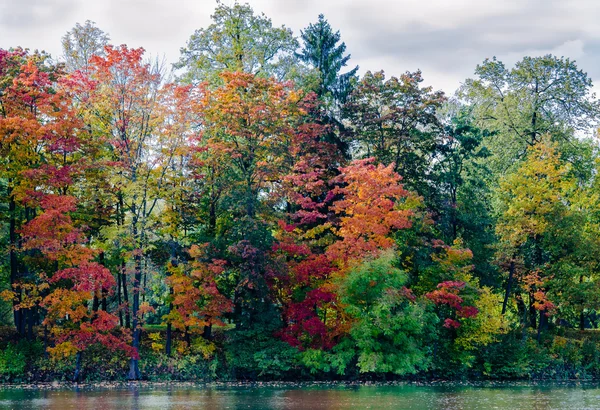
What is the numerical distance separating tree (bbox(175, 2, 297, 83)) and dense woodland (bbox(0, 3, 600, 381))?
29cm

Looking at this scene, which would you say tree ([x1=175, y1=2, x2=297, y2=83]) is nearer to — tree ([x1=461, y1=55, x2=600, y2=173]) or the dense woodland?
the dense woodland

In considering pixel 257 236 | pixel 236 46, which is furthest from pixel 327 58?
pixel 257 236

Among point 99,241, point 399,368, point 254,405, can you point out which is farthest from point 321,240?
point 254,405

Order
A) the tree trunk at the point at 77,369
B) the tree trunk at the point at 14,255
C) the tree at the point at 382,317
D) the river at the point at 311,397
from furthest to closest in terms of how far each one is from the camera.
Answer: the tree trunk at the point at 14,255
the tree at the point at 382,317
the tree trunk at the point at 77,369
the river at the point at 311,397

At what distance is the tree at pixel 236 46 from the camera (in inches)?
1751

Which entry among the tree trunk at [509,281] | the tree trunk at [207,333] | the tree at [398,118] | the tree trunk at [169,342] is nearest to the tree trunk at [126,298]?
the tree trunk at [169,342]

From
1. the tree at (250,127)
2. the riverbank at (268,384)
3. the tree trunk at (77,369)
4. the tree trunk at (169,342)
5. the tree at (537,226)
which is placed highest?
the tree at (250,127)

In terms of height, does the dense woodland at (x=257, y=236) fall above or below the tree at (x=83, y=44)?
below

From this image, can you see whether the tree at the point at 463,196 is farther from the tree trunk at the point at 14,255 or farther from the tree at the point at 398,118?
the tree trunk at the point at 14,255

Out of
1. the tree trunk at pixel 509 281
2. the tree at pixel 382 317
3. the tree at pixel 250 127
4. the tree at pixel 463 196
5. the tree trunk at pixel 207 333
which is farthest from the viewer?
the tree at pixel 463 196

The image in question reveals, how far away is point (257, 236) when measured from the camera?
118 feet

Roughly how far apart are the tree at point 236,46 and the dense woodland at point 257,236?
29 centimetres

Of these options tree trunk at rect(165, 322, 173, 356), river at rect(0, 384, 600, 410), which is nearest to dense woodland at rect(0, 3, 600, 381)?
tree trunk at rect(165, 322, 173, 356)

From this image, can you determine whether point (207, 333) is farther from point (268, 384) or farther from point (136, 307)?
point (268, 384)
